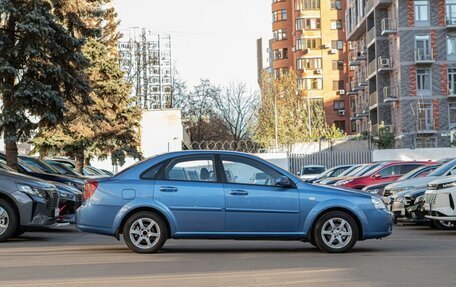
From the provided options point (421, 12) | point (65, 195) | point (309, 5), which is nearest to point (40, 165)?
point (65, 195)

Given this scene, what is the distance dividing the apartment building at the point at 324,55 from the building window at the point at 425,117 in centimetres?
3879

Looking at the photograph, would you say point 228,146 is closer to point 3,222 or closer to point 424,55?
point 424,55

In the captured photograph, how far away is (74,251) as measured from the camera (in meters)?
14.1

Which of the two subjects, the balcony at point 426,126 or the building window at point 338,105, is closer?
the balcony at point 426,126

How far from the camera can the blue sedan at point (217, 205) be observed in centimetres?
1327

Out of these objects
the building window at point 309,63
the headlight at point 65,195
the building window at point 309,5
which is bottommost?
the headlight at point 65,195

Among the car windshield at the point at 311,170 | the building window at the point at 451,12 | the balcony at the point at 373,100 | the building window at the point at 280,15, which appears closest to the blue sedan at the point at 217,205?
the car windshield at the point at 311,170

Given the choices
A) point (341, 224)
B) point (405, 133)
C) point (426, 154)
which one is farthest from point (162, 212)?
point (405, 133)

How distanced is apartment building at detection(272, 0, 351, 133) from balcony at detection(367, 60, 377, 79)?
95.8 feet

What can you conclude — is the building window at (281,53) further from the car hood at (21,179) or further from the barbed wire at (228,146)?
the car hood at (21,179)

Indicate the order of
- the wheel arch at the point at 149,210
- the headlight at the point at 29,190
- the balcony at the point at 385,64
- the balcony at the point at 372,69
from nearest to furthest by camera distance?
1. the wheel arch at the point at 149,210
2. the headlight at the point at 29,190
3. the balcony at the point at 385,64
4. the balcony at the point at 372,69

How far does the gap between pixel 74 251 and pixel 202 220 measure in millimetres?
2382

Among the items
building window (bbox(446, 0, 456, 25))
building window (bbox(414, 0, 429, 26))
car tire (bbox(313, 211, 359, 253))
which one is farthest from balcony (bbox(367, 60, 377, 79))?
car tire (bbox(313, 211, 359, 253))

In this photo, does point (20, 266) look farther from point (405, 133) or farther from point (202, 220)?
point (405, 133)
